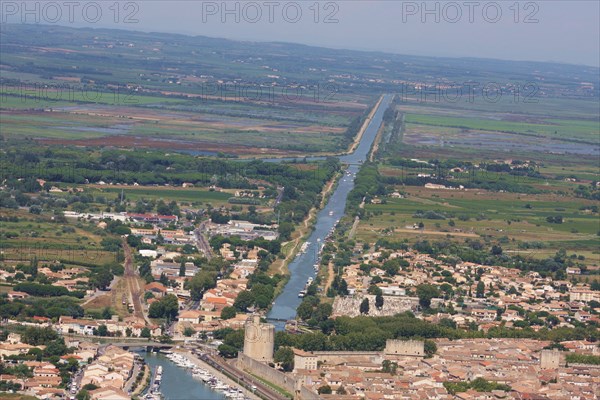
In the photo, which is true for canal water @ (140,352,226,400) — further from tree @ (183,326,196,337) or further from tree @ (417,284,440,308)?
tree @ (417,284,440,308)

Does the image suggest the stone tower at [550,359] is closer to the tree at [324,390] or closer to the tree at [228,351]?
the tree at [324,390]

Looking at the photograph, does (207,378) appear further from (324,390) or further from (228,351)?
(324,390)

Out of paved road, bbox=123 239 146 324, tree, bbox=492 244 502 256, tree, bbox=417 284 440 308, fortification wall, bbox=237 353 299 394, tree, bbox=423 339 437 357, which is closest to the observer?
fortification wall, bbox=237 353 299 394

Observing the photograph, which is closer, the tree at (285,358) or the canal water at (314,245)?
the tree at (285,358)

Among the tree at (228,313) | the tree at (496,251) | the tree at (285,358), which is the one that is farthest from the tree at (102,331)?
the tree at (496,251)

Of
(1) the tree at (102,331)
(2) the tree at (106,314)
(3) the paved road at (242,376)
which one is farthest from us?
(2) the tree at (106,314)

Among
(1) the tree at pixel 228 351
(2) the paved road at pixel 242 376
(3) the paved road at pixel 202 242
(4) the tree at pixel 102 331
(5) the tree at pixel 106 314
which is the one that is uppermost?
(3) the paved road at pixel 202 242

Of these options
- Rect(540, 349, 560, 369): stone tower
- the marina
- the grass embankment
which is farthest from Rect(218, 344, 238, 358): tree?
Rect(540, 349, 560, 369): stone tower
